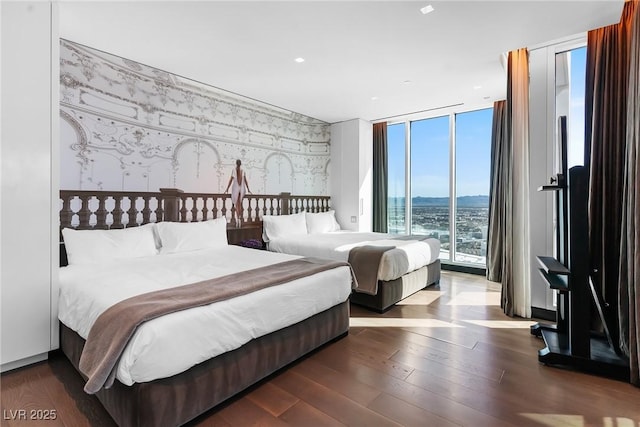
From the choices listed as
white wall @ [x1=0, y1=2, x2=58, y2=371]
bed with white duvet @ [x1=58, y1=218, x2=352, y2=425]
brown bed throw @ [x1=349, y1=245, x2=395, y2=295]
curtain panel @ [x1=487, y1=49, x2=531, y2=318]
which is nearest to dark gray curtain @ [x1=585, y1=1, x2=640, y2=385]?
curtain panel @ [x1=487, y1=49, x2=531, y2=318]

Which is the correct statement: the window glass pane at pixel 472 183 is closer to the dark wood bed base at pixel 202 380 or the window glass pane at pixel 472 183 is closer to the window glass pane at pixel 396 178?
the window glass pane at pixel 396 178

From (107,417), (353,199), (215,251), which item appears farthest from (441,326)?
(353,199)

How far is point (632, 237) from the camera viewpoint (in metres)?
2.06

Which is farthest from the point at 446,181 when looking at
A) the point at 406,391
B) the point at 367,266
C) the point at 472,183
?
the point at 406,391

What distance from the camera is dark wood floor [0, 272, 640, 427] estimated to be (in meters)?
1.67

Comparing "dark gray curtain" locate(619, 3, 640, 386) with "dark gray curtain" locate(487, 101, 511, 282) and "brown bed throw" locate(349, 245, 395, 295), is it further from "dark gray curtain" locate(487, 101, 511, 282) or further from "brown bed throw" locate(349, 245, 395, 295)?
"dark gray curtain" locate(487, 101, 511, 282)

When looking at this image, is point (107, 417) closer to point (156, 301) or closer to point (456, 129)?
point (156, 301)

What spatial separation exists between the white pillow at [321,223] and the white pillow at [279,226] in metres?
0.26

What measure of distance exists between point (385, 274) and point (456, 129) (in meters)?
3.39

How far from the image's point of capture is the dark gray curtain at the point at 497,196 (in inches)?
184

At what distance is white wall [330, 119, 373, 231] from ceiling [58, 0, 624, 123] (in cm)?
173

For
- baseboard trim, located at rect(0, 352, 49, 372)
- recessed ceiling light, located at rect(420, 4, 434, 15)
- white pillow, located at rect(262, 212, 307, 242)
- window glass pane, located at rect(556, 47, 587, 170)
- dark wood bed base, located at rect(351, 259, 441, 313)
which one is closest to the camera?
baseboard trim, located at rect(0, 352, 49, 372)

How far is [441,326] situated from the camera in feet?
9.70

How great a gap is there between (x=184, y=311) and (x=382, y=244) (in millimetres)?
2618
